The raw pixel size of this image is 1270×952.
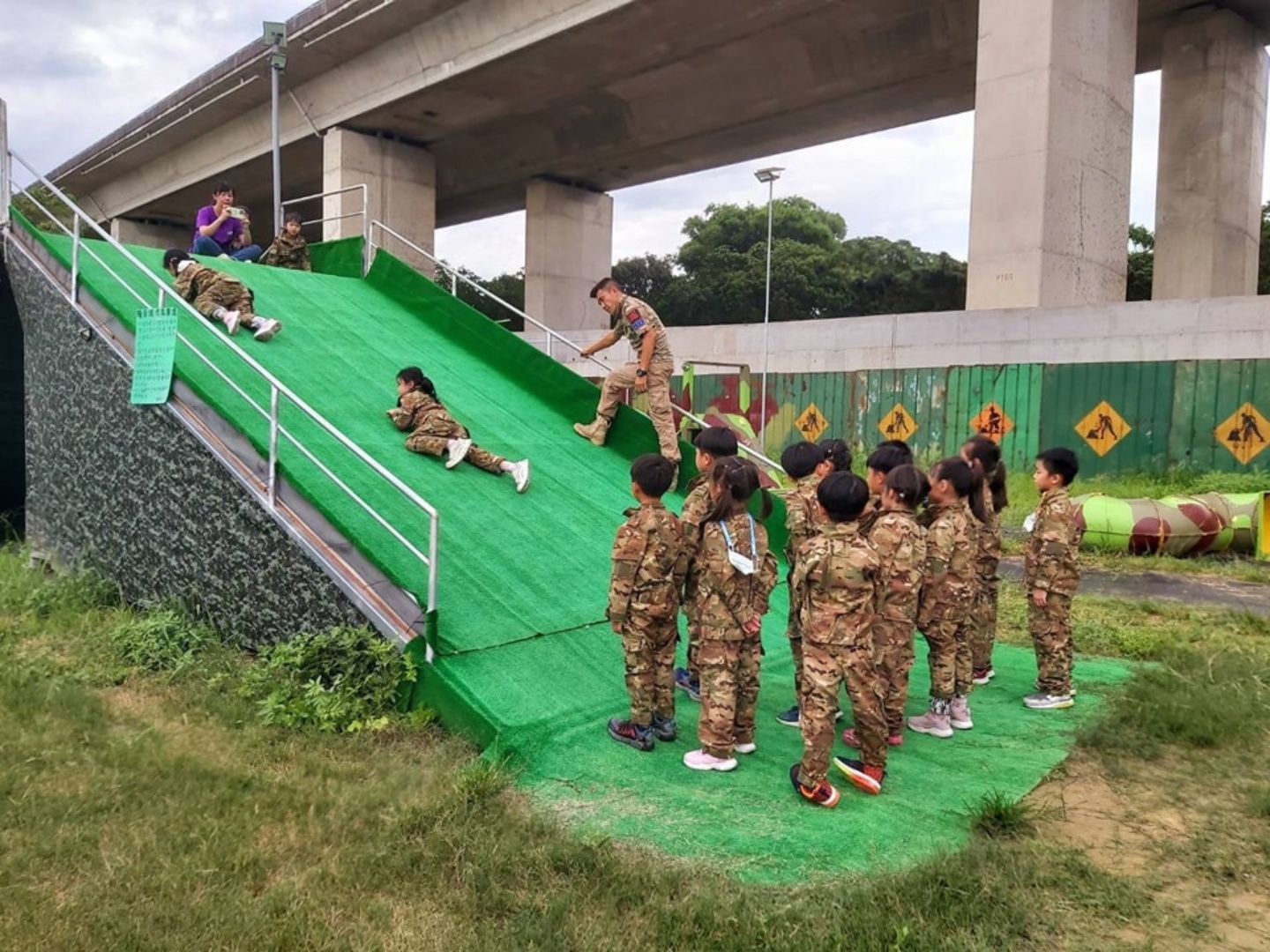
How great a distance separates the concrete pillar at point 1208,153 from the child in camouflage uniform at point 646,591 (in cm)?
1553

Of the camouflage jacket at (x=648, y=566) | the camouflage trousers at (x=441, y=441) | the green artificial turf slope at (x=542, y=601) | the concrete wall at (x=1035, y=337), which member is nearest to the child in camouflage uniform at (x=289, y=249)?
the green artificial turf slope at (x=542, y=601)

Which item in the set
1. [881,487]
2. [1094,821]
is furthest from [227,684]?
[1094,821]

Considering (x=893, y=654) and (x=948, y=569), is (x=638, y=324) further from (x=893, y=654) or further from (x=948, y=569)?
(x=893, y=654)

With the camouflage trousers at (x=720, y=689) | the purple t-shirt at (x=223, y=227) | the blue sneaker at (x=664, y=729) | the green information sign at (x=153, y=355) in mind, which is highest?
the purple t-shirt at (x=223, y=227)

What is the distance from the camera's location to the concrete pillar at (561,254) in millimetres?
25828

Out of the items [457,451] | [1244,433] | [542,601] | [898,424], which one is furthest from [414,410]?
[1244,433]

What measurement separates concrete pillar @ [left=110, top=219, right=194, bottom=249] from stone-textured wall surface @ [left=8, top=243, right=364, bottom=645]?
90.3ft

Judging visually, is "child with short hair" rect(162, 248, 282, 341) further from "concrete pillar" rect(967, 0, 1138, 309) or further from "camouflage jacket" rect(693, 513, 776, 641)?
"concrete pillar" rect(967, 0, 1138, 309)

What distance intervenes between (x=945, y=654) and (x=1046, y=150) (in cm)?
1037

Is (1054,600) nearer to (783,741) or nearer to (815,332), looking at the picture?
(783,741)

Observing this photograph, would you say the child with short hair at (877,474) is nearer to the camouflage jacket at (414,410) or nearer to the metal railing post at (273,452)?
the metal railing post at (273,452)

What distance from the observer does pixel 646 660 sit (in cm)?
434

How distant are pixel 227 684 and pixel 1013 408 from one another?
37.1 feet

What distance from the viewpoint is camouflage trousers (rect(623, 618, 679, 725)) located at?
170 inches
